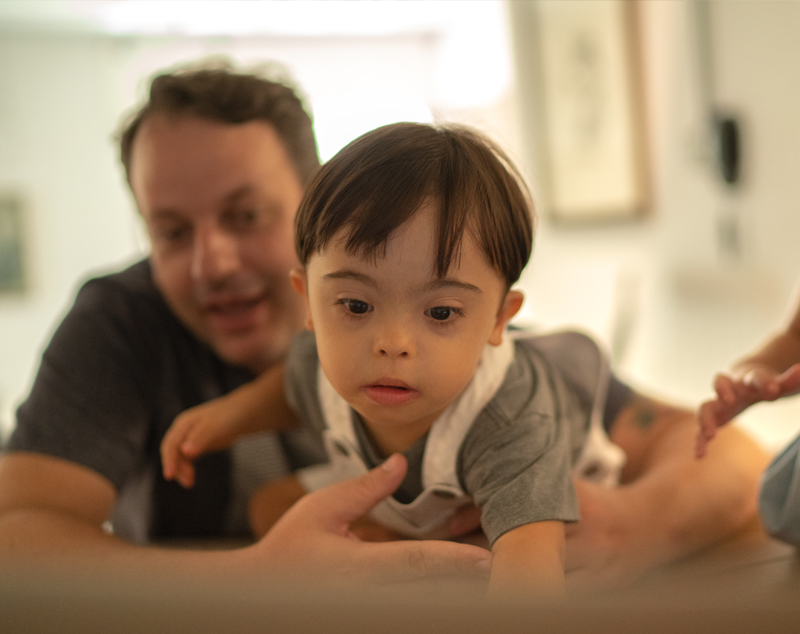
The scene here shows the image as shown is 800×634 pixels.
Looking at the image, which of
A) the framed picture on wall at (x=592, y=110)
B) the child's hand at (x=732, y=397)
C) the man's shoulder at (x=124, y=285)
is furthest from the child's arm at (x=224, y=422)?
the framed picture on wall at (x=592, y=110)

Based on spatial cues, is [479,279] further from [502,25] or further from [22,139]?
[22,139]

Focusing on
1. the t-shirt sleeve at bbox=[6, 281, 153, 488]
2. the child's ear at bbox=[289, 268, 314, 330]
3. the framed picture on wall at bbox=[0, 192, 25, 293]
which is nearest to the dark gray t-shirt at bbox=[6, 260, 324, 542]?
the t-shirt sleeve at bbox=[6, 281, 153, 488]

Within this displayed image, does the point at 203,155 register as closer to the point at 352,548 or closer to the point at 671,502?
the point at 352,548

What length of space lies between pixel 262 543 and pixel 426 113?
342mm

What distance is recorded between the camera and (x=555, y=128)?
2.42 meters

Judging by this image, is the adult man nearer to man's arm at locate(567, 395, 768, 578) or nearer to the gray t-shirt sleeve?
man's arm at locate(567, 395, 768, 578)

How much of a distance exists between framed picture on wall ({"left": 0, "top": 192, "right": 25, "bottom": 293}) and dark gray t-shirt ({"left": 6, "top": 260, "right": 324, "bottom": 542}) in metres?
2.52

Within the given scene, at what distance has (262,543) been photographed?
51 centimetres

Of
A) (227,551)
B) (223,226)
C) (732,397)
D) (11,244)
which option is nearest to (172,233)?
(223,226)

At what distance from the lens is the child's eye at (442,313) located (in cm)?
44

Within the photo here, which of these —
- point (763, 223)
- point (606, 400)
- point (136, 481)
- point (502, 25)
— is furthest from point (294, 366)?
point (502, 25)

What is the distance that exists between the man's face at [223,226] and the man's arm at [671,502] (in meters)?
0.39

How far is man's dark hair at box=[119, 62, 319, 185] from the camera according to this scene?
2.39 ft

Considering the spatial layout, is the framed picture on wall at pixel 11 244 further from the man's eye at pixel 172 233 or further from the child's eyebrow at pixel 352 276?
the child's eyebrow at pixel 352 276
